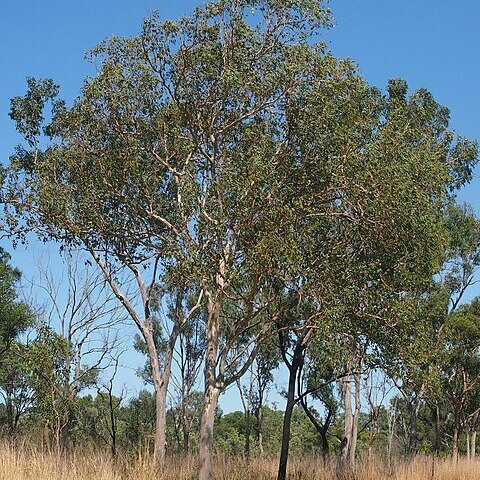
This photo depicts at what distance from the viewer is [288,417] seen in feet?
56.5

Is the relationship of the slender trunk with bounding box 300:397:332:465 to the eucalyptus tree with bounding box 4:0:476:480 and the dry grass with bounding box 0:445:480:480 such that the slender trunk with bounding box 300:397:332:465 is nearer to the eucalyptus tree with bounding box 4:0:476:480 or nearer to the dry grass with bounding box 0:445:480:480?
the dry grass with bounding box 0:445:480:480

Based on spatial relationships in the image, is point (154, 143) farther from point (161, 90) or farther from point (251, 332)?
point (251, 332)

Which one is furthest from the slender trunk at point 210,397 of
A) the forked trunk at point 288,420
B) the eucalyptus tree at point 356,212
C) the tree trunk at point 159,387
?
the tree trunk at point 159,387

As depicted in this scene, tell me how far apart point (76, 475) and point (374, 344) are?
6.40 m

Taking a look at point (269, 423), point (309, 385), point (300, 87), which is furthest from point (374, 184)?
point (269, 423)

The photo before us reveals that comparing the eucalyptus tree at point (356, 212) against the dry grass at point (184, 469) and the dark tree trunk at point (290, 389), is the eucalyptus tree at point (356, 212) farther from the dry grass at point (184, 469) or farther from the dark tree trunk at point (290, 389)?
the dry grass at point (184, 469)

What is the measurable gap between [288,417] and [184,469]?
8.62ft

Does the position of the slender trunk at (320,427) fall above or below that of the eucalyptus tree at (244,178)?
below

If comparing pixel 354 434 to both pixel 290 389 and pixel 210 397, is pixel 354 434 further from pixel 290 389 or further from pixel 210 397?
pixel 210 397

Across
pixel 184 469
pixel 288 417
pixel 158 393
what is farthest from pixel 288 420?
pixel 158 393

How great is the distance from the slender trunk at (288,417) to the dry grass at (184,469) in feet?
3.07

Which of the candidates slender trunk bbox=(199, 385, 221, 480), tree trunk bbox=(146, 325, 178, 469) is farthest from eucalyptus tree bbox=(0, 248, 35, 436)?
slender trunk bbox=(199, 385, 221, 480)

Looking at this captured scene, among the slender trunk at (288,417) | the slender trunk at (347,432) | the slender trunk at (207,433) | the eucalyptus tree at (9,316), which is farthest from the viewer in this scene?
the eucalyptus tree at (9,316)

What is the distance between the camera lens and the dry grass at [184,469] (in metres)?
10.5
